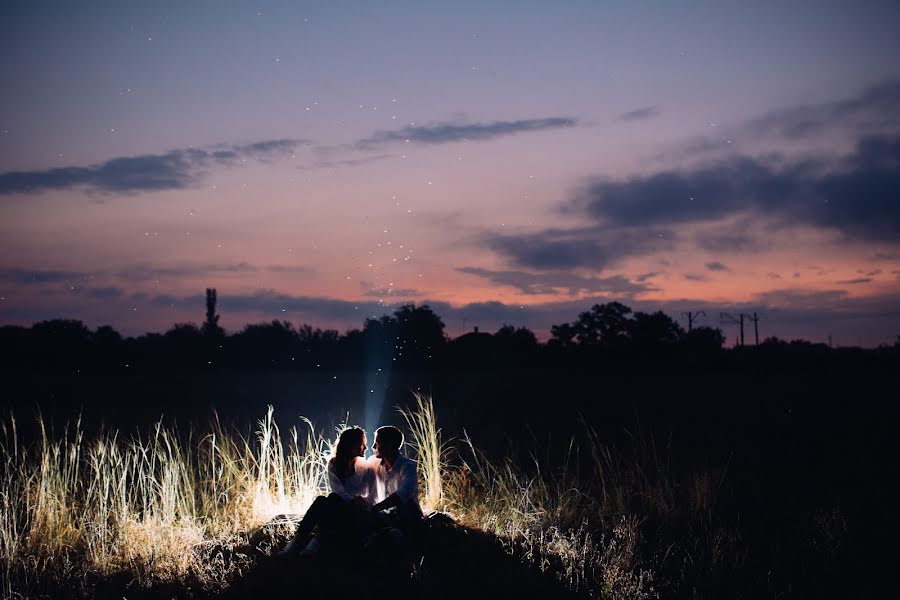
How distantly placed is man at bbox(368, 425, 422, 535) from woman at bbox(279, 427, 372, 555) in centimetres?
10

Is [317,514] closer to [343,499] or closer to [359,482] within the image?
[343,499]

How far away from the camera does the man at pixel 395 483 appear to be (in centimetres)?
579

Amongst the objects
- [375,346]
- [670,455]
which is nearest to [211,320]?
[375,346]

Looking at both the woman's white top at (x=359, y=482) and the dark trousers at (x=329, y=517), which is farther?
the woman's white top at (x=359, y=482)

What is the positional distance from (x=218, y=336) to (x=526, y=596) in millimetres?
42433

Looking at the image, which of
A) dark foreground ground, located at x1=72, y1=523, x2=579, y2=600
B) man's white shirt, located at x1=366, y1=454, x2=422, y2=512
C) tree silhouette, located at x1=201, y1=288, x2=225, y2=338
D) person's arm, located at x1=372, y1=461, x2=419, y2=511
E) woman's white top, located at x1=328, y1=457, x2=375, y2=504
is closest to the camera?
dark foreground ground, located at x1=72, y1=523, x2=579, y2=600

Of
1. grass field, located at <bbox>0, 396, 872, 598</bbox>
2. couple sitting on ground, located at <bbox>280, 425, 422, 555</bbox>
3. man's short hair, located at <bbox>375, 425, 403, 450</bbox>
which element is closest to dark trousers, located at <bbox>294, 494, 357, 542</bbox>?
couple sitting on ground, located at <bbox>280, 425, 422, 555</bbox>

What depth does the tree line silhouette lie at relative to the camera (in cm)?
4316

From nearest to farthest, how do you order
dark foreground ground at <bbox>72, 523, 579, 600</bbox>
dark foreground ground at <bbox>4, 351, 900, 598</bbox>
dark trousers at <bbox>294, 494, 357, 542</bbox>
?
dark foreground ground at <bbox>72, 523, 579, 600</bbox> < dark foreground ground at <bbox>4, 351, 900, 598</bbox> < dark trousers at <bbox>294, 494, 357, 542</bbox>

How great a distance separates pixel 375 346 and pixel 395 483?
40268mm

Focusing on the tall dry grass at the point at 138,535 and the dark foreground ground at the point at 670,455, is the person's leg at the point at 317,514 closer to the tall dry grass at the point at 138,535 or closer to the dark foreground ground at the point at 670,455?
the dark foreground ground at the point at 670,455

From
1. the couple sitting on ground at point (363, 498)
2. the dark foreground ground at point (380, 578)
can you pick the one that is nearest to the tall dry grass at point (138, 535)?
the dark foreground ground at point (380, 578)

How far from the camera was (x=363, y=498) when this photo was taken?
235 inches

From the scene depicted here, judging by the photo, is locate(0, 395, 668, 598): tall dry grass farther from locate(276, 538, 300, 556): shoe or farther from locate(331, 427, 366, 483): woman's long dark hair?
locate(331, 427, 366, 483): woman's long dark hair
